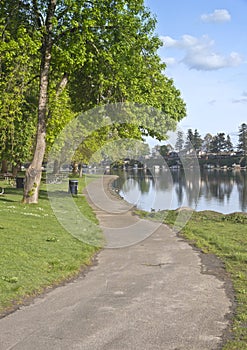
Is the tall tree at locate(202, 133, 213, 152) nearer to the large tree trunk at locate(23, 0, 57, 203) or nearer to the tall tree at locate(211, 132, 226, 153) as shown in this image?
the tall tree at locate(211, 132, 226, 153)

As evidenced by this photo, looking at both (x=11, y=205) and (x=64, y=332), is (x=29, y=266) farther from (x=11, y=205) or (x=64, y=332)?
(x=11, y=205)

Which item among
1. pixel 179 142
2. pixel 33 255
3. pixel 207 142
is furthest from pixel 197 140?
pixel 33 255

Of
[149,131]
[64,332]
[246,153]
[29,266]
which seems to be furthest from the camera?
[246,153]

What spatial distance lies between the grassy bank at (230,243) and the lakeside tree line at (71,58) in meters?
5.35

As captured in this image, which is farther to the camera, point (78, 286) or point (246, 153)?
point (246, 153)

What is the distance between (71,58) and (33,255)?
34.8 ft

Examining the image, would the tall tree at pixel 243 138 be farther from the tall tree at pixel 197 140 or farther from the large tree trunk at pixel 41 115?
the large tree trunk at pixel 41 115

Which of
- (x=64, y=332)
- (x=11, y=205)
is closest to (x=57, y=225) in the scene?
(x=11, y=205)

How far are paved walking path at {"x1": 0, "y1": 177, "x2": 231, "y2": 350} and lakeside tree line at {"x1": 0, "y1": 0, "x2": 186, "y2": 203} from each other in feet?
34.2

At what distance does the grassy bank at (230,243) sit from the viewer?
22.0 ft

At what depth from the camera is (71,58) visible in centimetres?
1877

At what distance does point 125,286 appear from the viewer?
29.3 ft

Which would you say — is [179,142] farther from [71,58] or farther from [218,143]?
[218,143]

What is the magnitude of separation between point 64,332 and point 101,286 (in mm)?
2477
